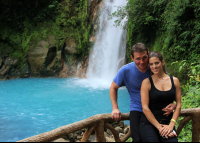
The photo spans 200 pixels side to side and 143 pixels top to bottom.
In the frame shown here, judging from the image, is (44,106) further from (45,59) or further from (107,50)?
(107,50)

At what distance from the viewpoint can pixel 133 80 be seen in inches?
88.6

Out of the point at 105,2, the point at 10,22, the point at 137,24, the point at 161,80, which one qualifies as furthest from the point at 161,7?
the point at 10,22

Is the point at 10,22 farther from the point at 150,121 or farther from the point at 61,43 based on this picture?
the point at 150,121

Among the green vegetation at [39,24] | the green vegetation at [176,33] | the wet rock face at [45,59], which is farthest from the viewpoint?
the wet rock face at [45,59]

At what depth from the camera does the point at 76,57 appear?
1600cm

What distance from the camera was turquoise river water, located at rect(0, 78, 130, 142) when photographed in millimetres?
6297

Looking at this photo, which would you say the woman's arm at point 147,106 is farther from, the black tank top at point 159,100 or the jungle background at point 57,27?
the jungle background at point 57,27

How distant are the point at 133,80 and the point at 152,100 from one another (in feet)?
1.22

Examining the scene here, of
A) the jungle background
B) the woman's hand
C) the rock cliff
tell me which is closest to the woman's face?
the woman's hand

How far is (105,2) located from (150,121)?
15104 millimetres

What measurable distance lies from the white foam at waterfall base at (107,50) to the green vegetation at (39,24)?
4.01 feet

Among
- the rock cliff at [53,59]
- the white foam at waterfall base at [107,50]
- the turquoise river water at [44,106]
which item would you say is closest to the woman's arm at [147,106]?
the turquoise river water at [44,106]

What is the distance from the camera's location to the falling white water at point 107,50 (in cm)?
1382

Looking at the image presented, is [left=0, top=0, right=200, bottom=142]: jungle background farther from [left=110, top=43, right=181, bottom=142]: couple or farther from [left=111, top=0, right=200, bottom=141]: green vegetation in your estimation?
[left=110, top=43, right=181, bottom=142]: couple
